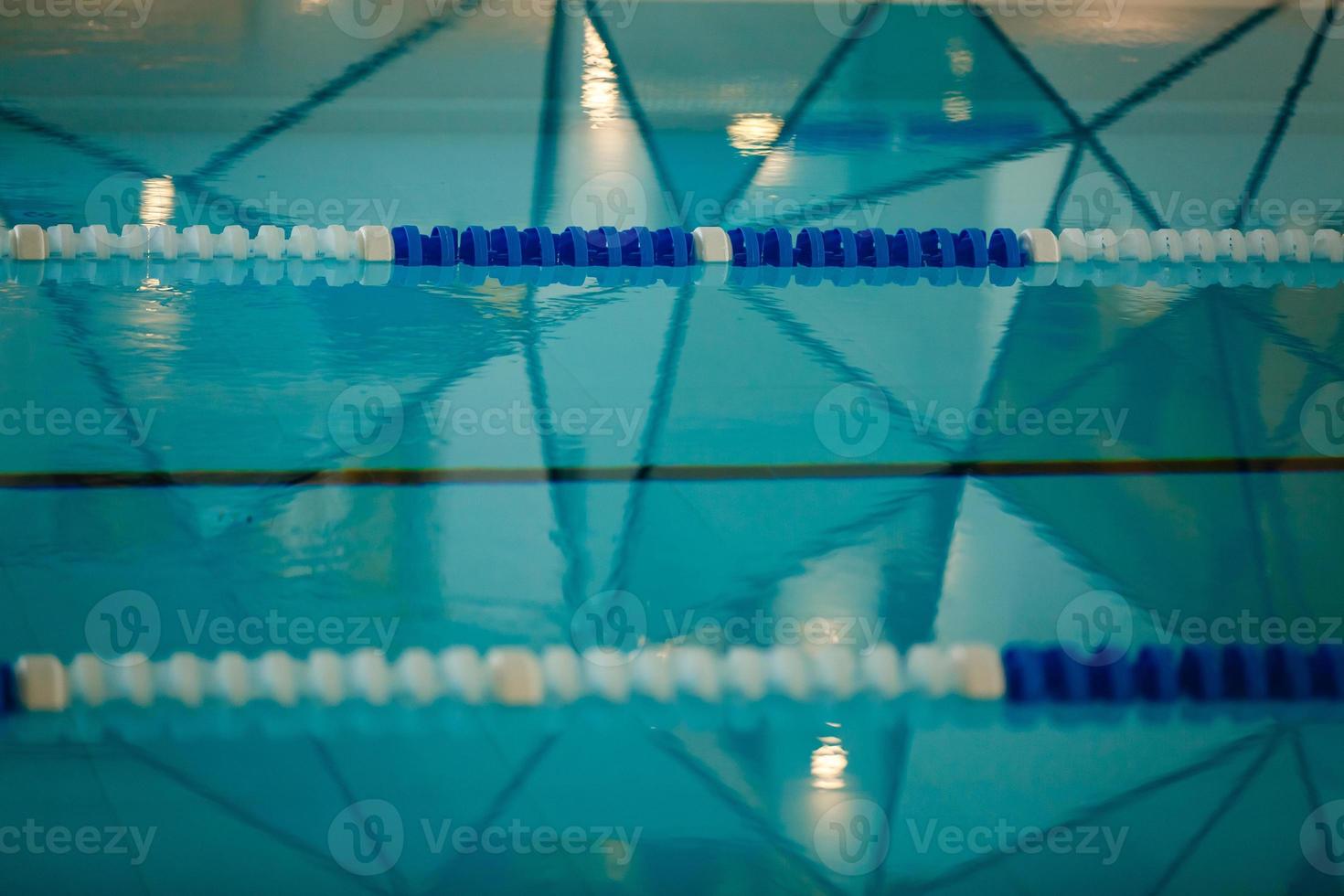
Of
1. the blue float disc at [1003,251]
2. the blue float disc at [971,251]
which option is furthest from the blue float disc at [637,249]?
the blue float disc at [1003,251]

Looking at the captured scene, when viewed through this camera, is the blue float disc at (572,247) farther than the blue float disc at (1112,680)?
Yes

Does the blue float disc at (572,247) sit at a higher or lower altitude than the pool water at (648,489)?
higher

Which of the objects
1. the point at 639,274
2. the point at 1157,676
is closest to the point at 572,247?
the point at 639,274

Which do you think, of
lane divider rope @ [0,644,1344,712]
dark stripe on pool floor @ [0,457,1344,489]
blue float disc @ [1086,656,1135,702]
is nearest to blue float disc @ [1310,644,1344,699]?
lane divider rope @ [0,644,1344,712]

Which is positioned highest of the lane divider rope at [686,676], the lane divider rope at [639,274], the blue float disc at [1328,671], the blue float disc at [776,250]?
the blue float disc at [776,250]

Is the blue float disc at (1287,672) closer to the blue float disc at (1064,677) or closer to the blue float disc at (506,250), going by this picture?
the blue float disc at (1064,677)

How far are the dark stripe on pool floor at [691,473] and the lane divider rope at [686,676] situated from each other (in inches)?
17.9

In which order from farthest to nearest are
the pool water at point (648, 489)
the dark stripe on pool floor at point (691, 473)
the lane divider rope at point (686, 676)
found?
the dark stripe on pool floor at point (691, 473)
the lane divider rope at point (686, 676)
the pool water at point (648, 489)

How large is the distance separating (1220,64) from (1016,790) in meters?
4.28

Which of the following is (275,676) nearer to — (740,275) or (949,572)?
(949,572)

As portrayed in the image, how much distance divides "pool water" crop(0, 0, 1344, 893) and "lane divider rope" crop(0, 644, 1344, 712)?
34 millimetres

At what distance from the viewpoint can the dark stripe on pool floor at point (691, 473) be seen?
175cm

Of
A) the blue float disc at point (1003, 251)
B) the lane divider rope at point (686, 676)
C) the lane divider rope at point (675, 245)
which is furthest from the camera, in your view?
the blue float disc at point (1003, 251)

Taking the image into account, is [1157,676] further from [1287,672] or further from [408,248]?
[408,248]
